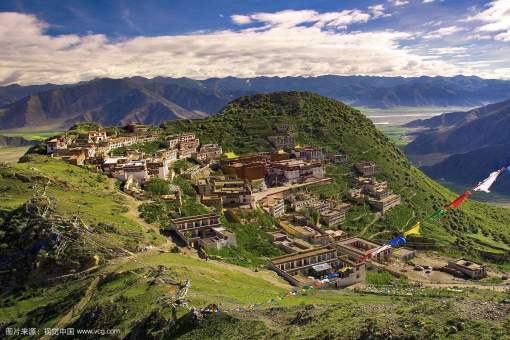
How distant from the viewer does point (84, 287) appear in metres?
34.4

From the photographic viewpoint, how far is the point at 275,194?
77688mm

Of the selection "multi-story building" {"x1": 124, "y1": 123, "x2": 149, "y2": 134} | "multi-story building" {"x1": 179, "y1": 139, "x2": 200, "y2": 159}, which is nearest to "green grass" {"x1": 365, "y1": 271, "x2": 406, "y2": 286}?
"multi-story building" {"x1": 179, "y1": 139, "x2": 200, "y2": 159}

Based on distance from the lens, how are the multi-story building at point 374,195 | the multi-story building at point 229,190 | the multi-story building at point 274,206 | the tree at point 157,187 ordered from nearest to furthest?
the tree at point 157,187 → the multi-story building at point 229,190 → the multi-story building at point 274,206 → the multi-story building at point 374,195

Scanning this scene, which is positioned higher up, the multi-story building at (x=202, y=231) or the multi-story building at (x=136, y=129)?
the multi-story building at (x=136, y=129)

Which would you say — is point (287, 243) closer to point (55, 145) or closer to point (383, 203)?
point (383, 203)

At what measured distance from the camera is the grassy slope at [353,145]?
277 feet

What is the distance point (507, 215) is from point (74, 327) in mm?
115837

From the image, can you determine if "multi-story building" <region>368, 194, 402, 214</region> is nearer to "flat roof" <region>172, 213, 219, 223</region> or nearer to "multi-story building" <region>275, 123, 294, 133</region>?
"multi-story building" <region>275, 123, 294, 133</region>

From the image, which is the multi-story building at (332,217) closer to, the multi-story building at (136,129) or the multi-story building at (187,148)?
the multi-story building at (187,148)

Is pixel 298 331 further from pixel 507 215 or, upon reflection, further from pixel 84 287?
pixel 507 215

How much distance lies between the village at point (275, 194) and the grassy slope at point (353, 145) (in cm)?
410

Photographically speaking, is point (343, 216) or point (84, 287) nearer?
point (84, 287)

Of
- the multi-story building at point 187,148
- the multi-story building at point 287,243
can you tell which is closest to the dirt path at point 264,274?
the multi-story building at point 287,243

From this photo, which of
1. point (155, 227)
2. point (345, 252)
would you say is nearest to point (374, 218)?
point (345, 252)
